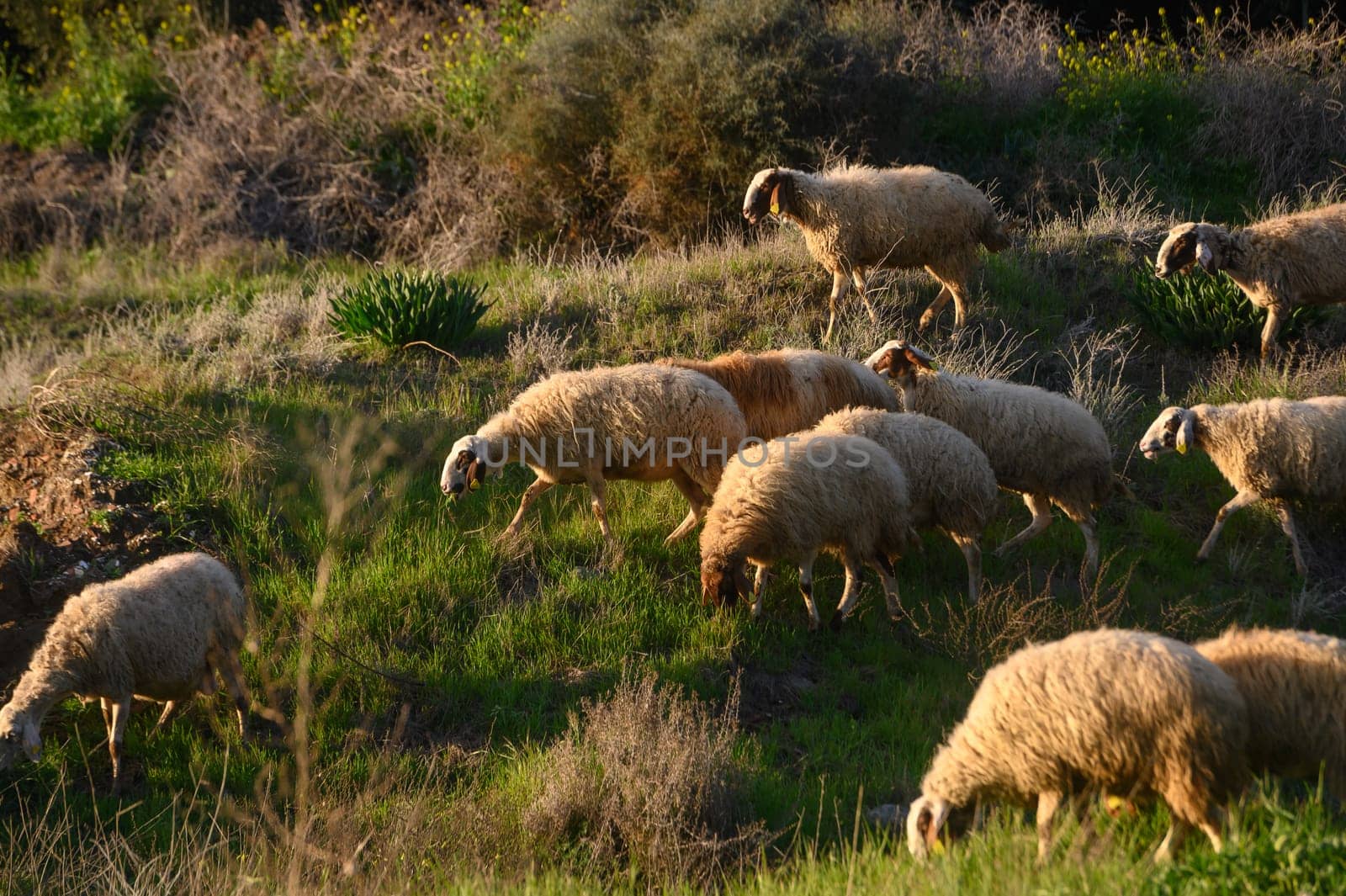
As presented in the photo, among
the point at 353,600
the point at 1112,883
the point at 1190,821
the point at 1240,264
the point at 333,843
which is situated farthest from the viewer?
the point at 1240,264

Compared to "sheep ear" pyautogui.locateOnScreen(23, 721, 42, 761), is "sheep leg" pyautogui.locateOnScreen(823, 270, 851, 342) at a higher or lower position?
higher

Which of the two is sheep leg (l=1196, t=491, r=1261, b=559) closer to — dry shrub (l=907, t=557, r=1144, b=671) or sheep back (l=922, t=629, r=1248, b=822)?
dry shrub (l=907, t=557, r=1144, b=671)

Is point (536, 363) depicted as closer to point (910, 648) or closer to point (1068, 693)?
point (910, 648)

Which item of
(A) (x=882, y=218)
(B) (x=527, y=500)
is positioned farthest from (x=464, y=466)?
(A) (x=882, y=218)

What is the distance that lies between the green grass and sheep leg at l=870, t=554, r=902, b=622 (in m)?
0.13

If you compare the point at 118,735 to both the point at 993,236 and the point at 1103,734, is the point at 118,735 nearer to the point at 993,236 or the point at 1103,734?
the point at 1103,734

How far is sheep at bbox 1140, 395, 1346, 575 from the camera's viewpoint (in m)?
8.77

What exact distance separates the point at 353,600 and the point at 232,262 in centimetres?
914

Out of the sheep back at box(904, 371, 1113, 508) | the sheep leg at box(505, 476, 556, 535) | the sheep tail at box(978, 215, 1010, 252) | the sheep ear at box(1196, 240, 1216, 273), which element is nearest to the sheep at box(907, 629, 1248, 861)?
the sheep back at box(904, 371, 1113, 508)

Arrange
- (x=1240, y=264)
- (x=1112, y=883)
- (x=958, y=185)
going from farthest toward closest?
1. (x=958, y=185)
2. (x=1240, y=264)
3. (x=1112, y=883)

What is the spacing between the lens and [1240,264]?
36.1 feet

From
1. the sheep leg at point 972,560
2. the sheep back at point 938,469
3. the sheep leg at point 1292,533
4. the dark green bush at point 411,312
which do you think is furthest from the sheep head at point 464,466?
the sheep leg at point 1292,533

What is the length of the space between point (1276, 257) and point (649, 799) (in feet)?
25.0

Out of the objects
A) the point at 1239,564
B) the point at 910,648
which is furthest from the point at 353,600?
the point at 1239,564
